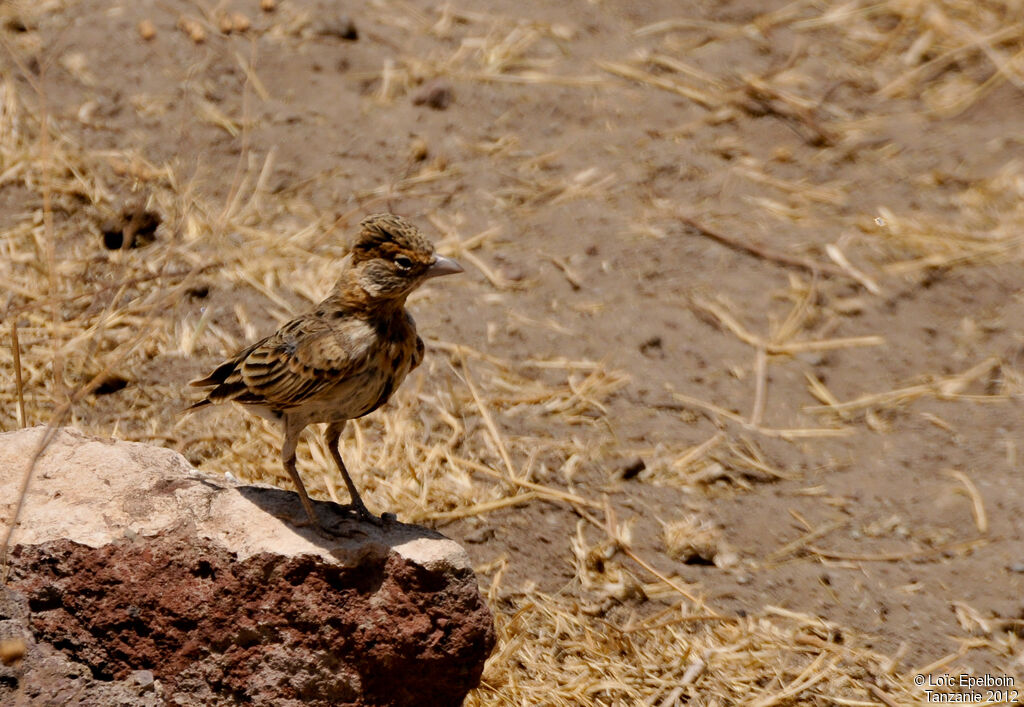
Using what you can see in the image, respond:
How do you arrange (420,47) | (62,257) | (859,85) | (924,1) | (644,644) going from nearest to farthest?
(644,644)
(62,257)
(420,47)
(859,85)
(924,1)

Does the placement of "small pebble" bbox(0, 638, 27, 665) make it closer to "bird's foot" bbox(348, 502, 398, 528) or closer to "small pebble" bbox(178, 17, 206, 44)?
"bird's foot" bbox(348, 502, 398, 528)

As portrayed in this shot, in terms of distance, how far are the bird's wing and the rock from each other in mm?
412

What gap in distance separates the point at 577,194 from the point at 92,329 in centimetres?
296

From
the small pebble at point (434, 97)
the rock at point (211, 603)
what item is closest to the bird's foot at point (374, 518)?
the rock at point (211, 603)

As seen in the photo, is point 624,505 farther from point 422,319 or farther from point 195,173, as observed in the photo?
point 195,173

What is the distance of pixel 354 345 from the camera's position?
163 inches

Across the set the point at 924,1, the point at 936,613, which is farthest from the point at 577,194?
the point at 924,1

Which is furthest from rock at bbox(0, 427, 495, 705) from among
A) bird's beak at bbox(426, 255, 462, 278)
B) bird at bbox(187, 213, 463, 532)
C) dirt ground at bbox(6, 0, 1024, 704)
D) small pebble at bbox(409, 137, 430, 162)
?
small pebble at bbox(409, 137, 430, 162)

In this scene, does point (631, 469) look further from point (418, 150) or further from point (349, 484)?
point (418, 150)

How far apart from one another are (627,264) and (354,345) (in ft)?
10.3

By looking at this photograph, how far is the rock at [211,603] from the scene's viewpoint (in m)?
3.88

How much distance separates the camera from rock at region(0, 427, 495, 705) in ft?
12.7

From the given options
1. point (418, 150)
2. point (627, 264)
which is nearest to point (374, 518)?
point (627, 264)

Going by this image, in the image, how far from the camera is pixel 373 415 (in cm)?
593
